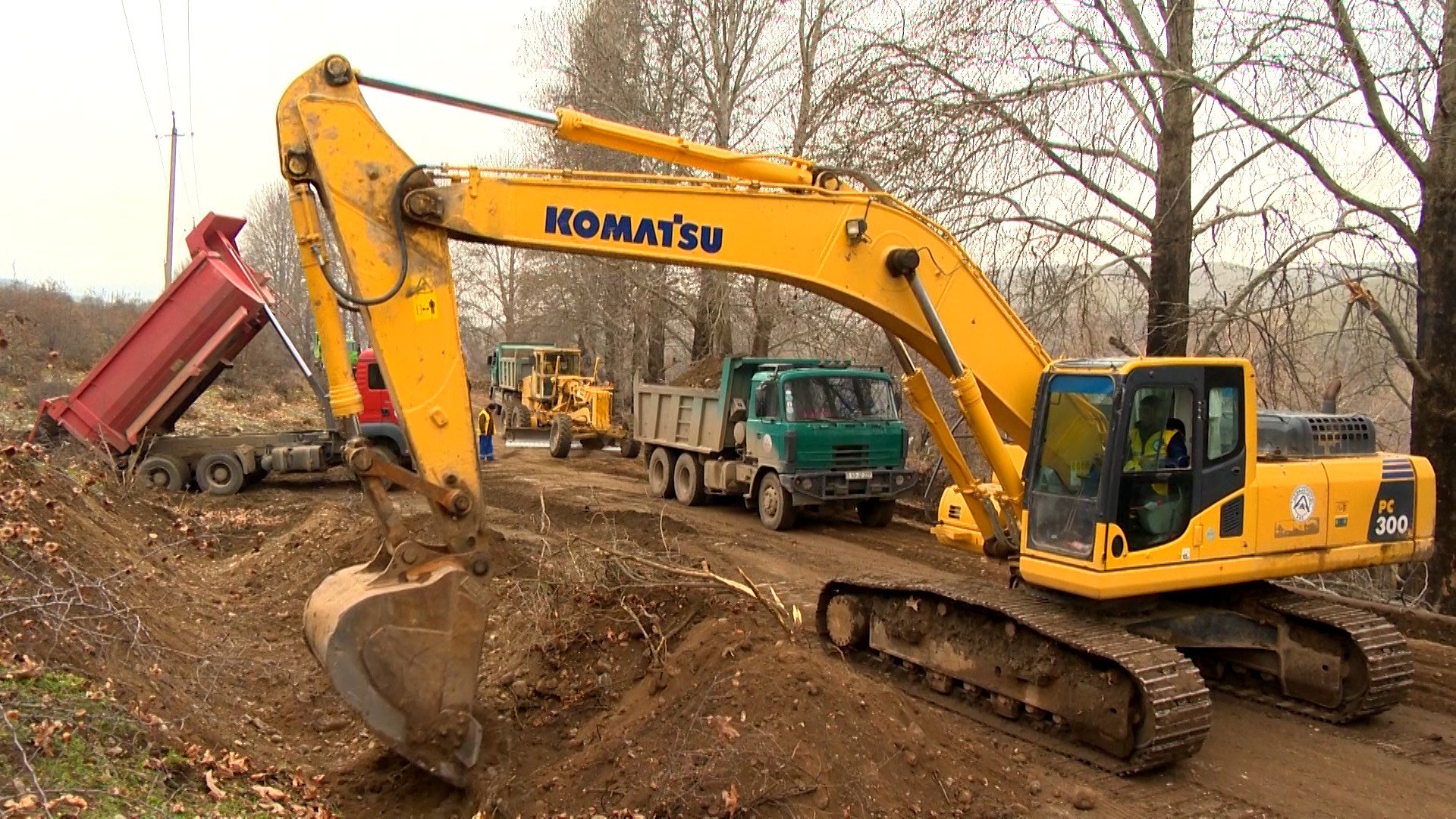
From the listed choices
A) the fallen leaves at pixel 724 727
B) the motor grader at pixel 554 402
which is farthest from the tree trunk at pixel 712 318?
the fallen leaves at pixel 724 727

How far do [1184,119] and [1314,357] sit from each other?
2933 mm

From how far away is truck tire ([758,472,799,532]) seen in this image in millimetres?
13781

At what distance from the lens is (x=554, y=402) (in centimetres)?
2548

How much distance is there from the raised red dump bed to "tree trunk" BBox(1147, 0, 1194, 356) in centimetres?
1119

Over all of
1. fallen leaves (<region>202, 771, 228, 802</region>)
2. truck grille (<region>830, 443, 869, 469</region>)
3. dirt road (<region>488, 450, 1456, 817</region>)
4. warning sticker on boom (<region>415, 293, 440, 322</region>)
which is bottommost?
dirt road (<region>488, 450, 1456, 817</region>)

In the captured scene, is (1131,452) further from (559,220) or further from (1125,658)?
(559,220)

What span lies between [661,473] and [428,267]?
12.1m

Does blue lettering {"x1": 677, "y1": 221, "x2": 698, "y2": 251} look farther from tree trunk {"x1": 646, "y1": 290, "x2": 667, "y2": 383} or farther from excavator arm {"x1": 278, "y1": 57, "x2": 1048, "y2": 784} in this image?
tree trunk {"x1": 646, "y1": 290, "x2": 667, "y2": 383}

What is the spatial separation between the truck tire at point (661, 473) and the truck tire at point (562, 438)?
5.32 metres

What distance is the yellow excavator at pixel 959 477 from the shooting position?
4750 mm

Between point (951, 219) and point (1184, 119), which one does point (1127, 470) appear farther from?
point (1184, 119)

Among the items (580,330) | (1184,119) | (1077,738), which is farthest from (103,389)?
(580,330)

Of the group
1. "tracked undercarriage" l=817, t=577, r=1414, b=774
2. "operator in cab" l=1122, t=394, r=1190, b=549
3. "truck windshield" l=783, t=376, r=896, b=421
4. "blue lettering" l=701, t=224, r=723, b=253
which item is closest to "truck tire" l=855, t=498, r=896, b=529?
"truck windshield" l=783, t=376, r=896, b=421

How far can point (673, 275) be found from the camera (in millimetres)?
25047
